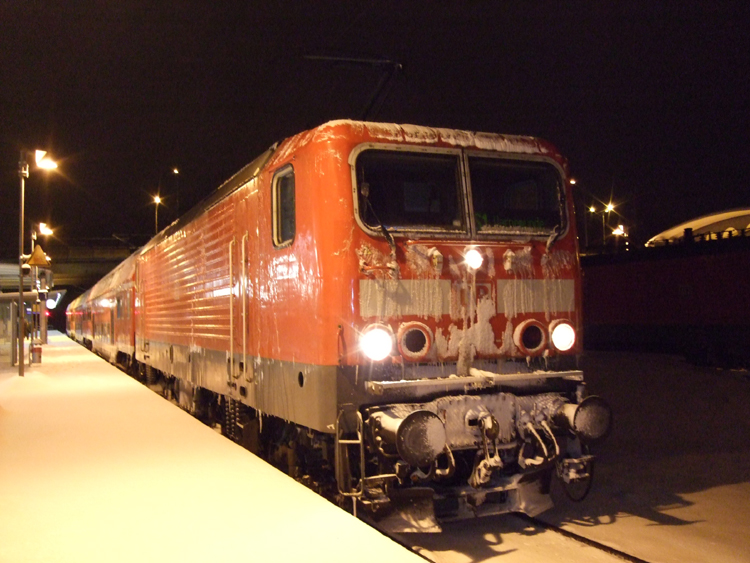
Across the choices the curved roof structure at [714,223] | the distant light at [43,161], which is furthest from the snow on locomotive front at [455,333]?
the curved roof structure at [714,223]

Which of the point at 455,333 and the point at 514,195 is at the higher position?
the point at 514,195

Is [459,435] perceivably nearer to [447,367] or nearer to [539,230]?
[447,367]

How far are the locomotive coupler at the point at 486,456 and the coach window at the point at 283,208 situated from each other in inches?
88.4

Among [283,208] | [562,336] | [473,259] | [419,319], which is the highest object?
[283,208]

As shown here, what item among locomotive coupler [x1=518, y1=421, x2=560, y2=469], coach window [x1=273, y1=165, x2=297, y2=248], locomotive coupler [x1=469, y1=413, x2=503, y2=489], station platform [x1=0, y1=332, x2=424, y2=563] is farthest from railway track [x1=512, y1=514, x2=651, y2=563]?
coach window [x1=273, y1=165, x2=297, y2=248]

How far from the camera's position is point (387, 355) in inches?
215

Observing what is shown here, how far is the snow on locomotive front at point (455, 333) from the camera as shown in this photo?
5.36 meters

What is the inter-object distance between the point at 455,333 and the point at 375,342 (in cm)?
76

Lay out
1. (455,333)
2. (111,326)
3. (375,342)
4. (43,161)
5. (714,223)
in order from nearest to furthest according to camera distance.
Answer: (375,342), (455,333), (43,161), (111,326), (714,223)

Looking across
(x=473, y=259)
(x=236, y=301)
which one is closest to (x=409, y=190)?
(x=473, y=259)

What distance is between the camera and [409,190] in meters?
5.93

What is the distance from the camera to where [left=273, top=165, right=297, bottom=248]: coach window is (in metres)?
6.11

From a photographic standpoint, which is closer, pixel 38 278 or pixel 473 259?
pixel 473 259

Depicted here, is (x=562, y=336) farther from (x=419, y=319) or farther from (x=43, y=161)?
(x=43, y=161)
